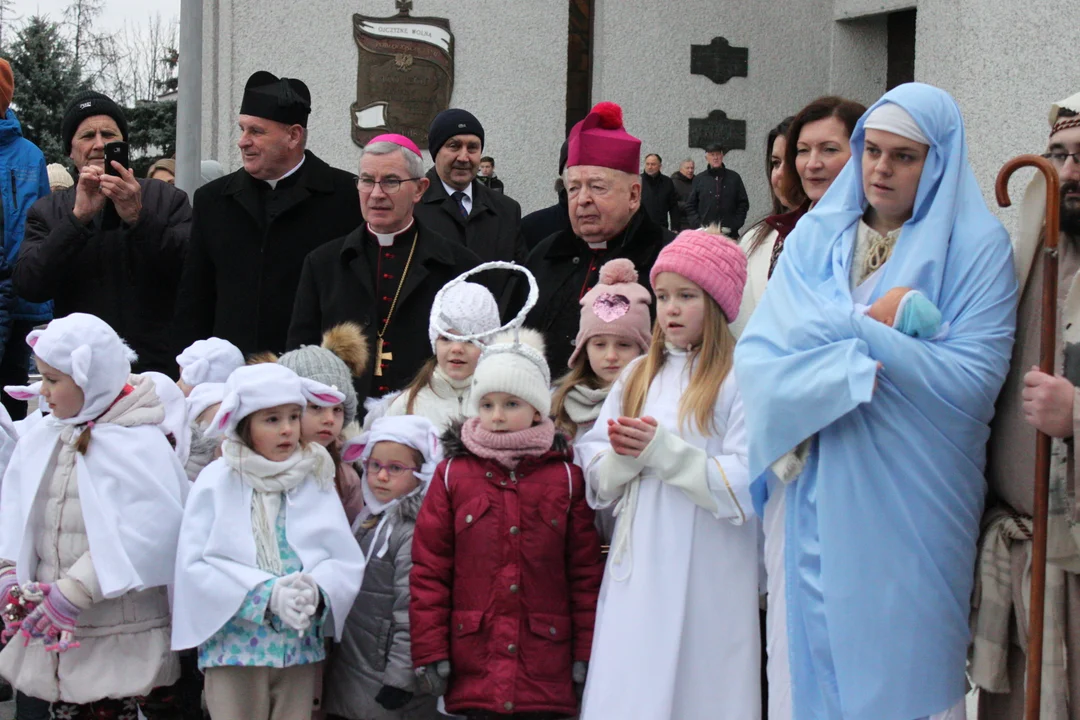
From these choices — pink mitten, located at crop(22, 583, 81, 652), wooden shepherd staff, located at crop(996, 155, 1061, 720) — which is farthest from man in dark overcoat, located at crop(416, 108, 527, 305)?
wooden shepherd staff, located at crop(996, 155, 1061, 720)

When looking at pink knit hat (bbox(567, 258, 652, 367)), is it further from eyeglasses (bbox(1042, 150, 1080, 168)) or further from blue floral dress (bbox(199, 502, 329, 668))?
eyeglasses (bbox(1042, 150, 1080, 168))

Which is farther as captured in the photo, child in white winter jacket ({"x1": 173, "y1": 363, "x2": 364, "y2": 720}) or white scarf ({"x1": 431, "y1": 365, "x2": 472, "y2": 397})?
white scarf ({"x1": 431, "y1": 365, "x2": 472, "y2": 397})

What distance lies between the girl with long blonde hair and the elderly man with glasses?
1.33 m

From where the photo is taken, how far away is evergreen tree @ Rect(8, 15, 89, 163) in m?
19.5

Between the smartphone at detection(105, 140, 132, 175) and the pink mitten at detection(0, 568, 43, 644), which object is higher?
the smartphone at detection(105, 140, 132, 175)

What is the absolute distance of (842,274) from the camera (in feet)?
11.3

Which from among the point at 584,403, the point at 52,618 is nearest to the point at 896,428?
the point at 584,403

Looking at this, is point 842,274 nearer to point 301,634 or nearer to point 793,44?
point 301,634

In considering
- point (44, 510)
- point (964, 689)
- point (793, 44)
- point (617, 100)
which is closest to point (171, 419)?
point (44, 510)

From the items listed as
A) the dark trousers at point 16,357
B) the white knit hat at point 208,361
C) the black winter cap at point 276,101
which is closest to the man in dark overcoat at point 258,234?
the black winter cap at point 276,101

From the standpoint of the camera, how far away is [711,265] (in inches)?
151

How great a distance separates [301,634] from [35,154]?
11.4 ft

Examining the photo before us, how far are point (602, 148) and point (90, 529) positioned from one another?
7.09 ft

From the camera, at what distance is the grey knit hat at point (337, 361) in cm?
434
